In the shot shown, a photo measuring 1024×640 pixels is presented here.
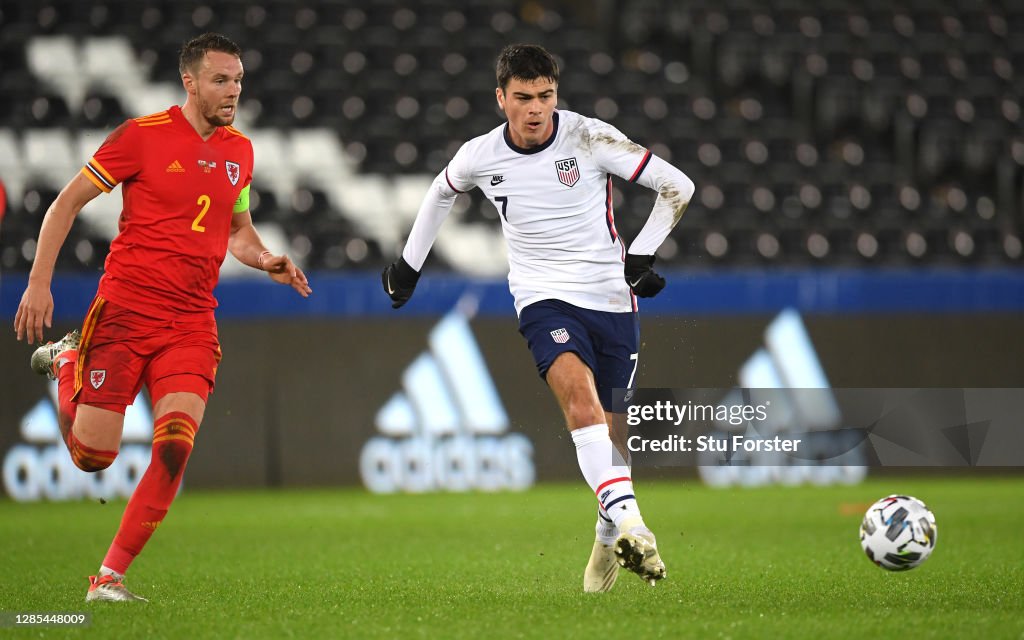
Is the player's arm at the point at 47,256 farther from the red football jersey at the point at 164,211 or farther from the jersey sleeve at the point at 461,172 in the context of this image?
the jersey sleeve at the point at 461,172

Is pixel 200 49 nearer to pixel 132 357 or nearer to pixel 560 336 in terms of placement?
pixel 132 357

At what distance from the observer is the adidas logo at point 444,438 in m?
13.4

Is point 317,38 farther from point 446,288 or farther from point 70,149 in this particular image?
point 446,288

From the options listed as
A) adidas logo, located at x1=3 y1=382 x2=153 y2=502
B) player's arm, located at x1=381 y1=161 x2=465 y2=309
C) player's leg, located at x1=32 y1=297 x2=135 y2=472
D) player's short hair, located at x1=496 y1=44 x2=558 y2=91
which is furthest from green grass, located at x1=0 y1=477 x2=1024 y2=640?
player's short hair, located at x1=496 y1=44 x2=558 y2=91

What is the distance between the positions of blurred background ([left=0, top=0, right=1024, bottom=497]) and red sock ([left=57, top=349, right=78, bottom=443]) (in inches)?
212

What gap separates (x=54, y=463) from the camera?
13.0m

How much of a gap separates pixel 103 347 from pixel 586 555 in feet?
11.0

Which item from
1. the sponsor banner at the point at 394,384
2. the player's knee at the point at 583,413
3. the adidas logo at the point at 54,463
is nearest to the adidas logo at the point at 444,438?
the sponsor banner at the point at 394,384

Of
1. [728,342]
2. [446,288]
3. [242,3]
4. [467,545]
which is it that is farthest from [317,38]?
[467,545]

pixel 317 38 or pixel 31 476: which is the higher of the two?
pixel 317 38

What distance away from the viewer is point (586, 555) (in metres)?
8.31

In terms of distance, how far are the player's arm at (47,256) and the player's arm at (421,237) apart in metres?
1.47

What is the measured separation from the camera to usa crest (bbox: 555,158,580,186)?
21.0 feet

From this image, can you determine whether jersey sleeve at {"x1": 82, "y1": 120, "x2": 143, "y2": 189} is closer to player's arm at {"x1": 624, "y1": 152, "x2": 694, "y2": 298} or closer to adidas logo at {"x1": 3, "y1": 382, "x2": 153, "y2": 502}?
player's arm at {"x1": 624, "y1": 152, "x2": 694, "y2": 298}
